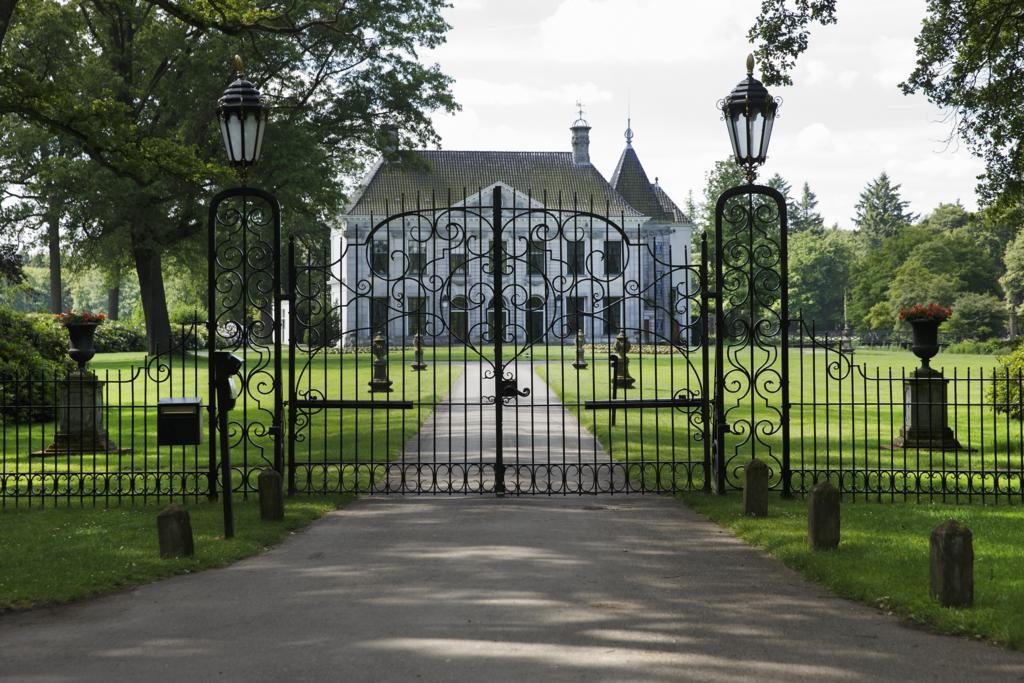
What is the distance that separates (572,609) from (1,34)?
36.3 ft

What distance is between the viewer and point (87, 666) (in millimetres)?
5324

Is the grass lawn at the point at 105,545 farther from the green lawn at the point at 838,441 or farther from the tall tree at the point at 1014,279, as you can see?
the tall tree at the point at 1014,279

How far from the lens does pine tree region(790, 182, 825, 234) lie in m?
108

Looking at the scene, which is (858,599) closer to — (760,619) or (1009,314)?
(760,619)

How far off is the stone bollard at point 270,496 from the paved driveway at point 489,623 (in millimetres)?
957

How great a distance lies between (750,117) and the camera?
1054 cm

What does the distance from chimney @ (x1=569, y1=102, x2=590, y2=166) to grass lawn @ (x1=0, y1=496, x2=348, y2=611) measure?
59.8 meters

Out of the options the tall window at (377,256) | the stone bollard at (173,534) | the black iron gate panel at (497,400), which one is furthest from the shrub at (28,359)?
the stone bollard at (173,534)

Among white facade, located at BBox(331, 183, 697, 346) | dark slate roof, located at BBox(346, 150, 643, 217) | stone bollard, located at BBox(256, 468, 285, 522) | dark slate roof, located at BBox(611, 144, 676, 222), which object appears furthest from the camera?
dark slate roof, located at BBox(611, 144, 676, 222)

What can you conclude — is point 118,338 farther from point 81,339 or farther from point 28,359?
point 81,339

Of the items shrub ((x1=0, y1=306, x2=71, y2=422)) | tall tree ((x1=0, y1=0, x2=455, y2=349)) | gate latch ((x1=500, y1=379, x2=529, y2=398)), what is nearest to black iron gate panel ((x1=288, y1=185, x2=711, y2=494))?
gate latch ((x1=500, y1=379, x2=529, y2=398))

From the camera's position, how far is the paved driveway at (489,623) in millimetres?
5215

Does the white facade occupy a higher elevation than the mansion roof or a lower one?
lower

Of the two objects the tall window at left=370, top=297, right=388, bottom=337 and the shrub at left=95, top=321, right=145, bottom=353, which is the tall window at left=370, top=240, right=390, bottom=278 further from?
the shrub at left=95, top=321, right=145, bottom=353
